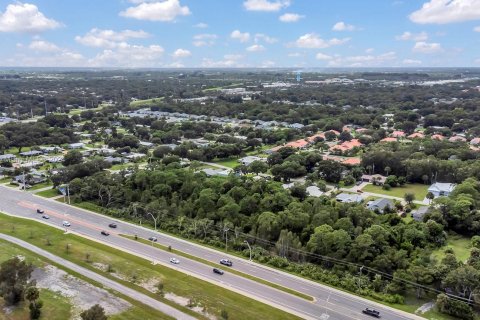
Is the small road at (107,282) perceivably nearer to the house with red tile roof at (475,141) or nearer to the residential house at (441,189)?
the residential house at (441,189)

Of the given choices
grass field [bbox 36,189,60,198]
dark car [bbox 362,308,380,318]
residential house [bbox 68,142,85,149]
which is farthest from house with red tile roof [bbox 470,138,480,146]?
residential house [bbox 68,142,85,149]

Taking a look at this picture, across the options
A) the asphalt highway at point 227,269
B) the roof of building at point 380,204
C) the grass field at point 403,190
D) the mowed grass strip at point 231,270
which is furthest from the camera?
the grass field at point 403,190

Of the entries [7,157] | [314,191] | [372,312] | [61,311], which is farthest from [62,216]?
[372,312]

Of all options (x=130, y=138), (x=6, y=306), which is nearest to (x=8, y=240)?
(x=6, y=306)

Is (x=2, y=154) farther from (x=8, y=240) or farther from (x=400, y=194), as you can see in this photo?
(x=400, y=194)

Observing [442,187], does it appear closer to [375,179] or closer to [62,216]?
[375,179]

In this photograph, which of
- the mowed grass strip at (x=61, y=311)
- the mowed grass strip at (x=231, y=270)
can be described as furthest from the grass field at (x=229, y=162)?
the mowed grass strip at (x=61, y=311)
